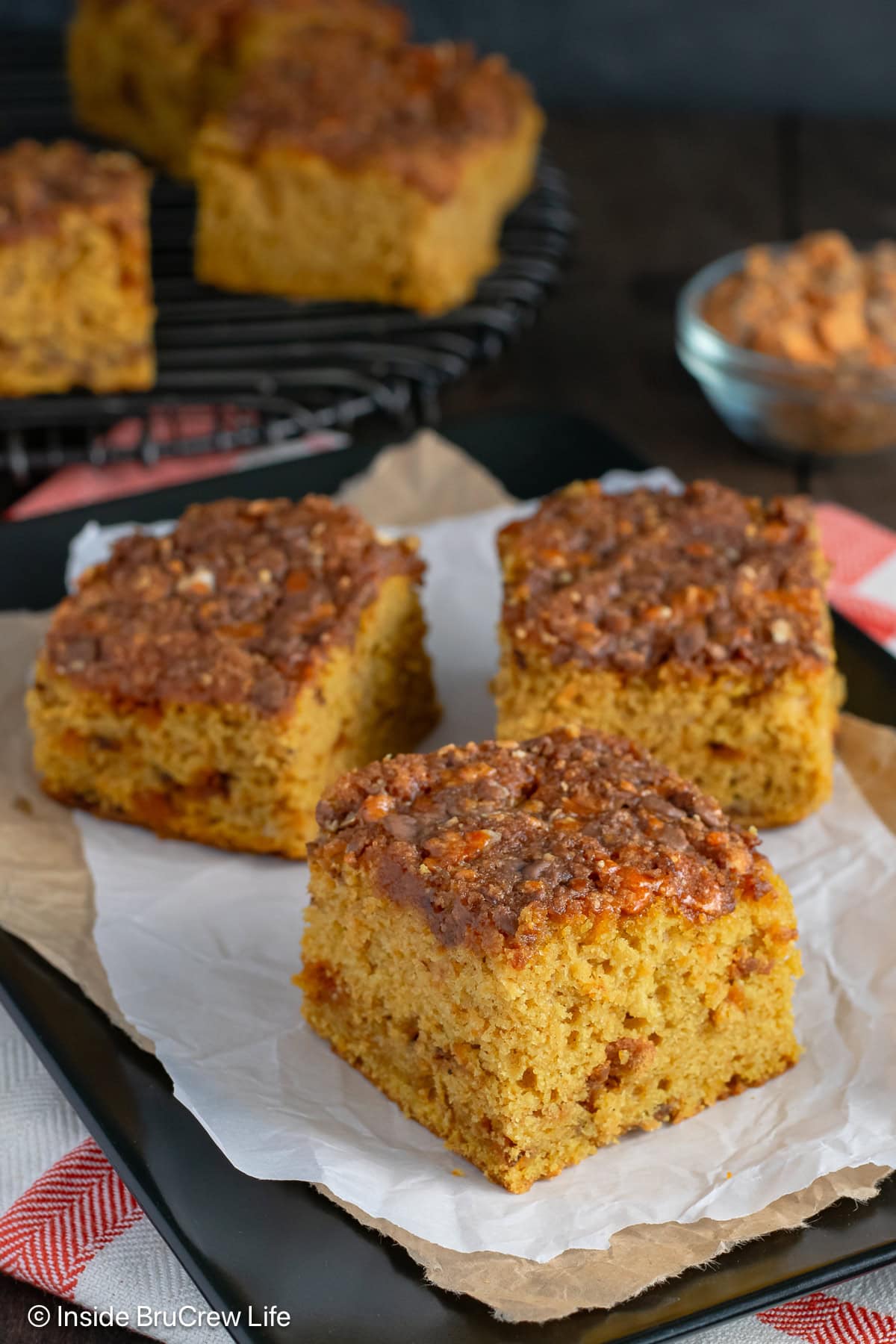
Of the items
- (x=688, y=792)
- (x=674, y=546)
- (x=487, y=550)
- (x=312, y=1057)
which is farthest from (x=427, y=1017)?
(x=487, y=550)

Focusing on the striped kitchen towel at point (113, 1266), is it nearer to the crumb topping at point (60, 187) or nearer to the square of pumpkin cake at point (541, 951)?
the square of pumpkin cake at point (541, 951)

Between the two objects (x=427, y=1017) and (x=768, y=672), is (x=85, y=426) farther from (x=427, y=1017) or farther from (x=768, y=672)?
(x=427, y=1017)

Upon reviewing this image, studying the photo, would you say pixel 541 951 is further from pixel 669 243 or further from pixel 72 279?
pixel 669 243

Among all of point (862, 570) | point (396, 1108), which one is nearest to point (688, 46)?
point (862, 570)

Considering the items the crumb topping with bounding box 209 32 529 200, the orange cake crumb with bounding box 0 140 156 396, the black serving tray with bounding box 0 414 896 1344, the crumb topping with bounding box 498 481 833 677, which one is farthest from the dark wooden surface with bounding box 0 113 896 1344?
the black serving tray with bounding box 0 414 896 1344

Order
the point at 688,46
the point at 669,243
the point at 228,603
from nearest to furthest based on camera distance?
the point at 228,603 → the point at 669,243 → the point at 688,46

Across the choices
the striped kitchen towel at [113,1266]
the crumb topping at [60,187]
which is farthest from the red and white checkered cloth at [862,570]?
the crumb topping at [60,187]
